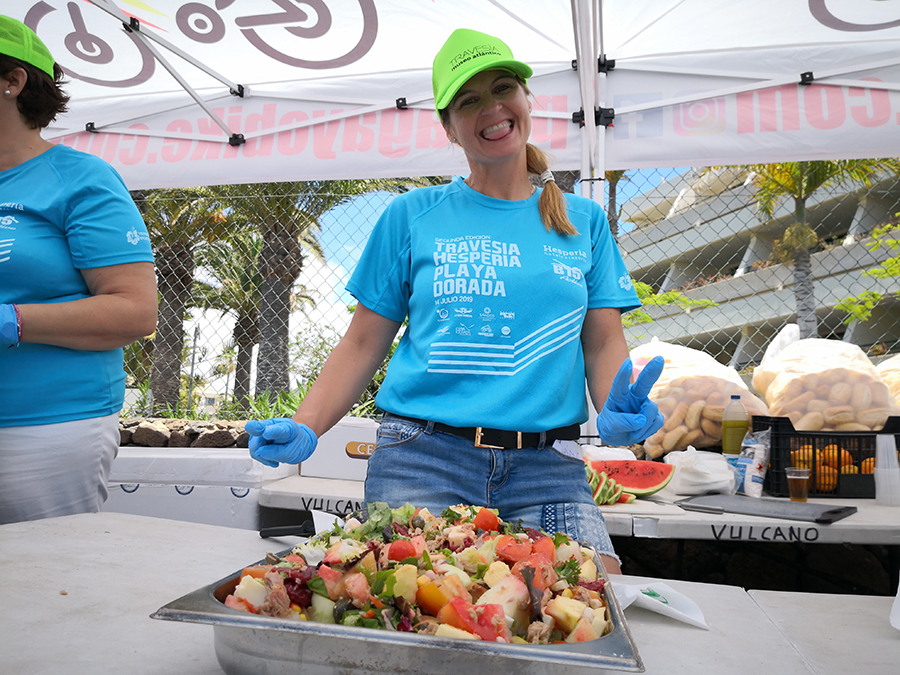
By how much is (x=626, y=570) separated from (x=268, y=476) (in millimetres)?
1863

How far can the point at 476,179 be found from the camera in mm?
1713

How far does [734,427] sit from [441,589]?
2750mm

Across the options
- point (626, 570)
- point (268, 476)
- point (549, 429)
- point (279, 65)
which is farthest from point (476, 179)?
point (279, 65)

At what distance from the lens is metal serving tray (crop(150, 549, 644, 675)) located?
589 millimetres

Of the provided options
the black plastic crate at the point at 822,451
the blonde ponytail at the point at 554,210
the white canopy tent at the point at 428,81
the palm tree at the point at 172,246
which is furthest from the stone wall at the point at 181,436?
the palm tree at the point at 172,246

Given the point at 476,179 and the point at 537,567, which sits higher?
the point at 476,179

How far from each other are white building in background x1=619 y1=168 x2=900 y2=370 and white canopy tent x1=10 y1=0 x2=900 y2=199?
44.9 ft

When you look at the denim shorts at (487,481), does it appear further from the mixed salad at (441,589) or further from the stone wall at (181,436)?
the stone wall at (181,436)

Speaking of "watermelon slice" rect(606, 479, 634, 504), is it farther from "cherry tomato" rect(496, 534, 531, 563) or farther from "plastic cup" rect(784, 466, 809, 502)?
"cherry tomato" rect(496, 534, 531, 563)

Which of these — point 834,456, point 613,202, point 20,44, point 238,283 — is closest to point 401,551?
point 20,44

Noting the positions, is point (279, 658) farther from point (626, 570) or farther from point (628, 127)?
point (628, 127)

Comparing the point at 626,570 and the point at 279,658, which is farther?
the point at 626,570

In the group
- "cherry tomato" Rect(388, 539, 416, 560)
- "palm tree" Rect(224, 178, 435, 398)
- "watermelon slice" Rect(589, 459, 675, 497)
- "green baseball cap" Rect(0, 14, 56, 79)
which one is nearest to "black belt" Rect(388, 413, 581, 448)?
"cherry tomato" Rect(388, 539, 416, 560)

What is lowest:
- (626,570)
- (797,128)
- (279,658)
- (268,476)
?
(626,570)
